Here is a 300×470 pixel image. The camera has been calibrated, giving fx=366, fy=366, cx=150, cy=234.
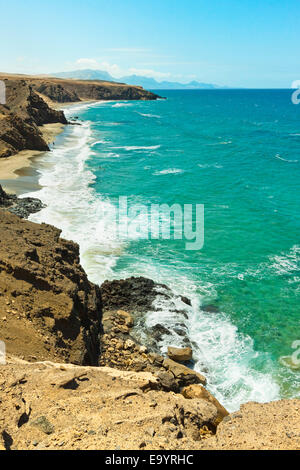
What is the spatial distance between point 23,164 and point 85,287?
3064 centimetres

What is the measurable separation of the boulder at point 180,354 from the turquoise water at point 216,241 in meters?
0.66

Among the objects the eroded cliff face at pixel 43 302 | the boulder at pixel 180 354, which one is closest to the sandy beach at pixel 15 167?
the eroded cliff face at pixel 43 302

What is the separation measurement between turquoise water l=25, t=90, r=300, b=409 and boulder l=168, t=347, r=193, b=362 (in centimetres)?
66

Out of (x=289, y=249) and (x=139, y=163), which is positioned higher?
(x=139, y=163)

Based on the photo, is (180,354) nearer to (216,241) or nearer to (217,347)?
(217,347)

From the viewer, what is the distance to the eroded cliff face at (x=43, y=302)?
10875mm

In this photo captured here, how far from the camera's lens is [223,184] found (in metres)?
41.3

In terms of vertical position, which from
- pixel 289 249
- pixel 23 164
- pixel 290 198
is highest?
pixel 23 164

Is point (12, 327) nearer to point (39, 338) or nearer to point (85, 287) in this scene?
point (39, 338)

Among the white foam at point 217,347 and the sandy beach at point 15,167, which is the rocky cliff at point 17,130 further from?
the white foam at point 217,347

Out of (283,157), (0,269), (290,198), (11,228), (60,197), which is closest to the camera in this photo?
(0,269)

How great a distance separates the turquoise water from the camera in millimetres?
16047

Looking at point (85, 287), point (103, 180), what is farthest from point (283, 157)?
point (85, 287)

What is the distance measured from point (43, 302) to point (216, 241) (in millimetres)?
16842
